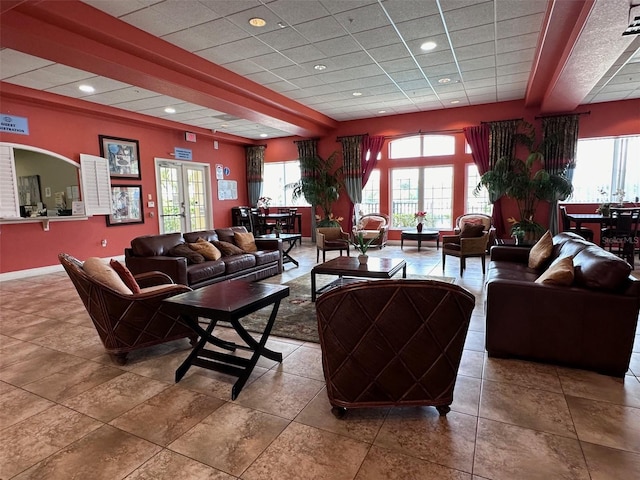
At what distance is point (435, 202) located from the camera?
833 centimetres

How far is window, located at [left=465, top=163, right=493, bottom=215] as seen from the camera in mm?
7789

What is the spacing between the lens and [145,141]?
7777mm

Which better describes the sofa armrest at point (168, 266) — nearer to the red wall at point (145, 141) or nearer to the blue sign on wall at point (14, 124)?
the red wall at point (145, 141)

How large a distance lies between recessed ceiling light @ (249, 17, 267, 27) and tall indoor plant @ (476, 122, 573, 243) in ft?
16.9

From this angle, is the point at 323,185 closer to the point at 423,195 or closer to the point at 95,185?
the point at 423,195

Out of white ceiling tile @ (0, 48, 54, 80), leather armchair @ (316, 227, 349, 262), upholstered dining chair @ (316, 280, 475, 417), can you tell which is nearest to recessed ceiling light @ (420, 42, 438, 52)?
leather armchair @ (316, 227, 349, 262)

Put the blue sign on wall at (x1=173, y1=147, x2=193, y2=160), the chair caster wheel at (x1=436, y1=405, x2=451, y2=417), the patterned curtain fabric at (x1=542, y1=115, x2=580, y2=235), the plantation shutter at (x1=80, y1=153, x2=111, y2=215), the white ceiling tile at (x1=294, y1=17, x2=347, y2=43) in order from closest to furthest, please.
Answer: the chair caster wheel at (x1=436, y1=405, x2=451, y2=417) < the white ceiling tile at (x1=294, y1=17, x2=347, y2=43) < the plantation shutter at (x1=80, y1=153, x2=111, y2=215) < the patterned curtain fabric at (x1=542, y1=115, x2=580, y2=235) < the blue sign on wall at (x1=173, y1=147, x2=193, y2=160)

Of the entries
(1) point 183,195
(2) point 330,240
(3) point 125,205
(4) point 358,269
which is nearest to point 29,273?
(3) point 125,205

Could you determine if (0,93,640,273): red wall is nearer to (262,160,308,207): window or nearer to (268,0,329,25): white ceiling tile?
(262,160,308,207): window

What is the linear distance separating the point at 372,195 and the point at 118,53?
623 centimetres

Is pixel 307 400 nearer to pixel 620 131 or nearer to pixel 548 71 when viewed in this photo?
pixel 548 71

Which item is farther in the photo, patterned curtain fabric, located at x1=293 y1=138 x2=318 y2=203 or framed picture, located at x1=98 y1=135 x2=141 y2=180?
patterned curtain fabric, located at x1=293 y1=138 x2=318 y2=203

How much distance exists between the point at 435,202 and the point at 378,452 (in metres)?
7.26

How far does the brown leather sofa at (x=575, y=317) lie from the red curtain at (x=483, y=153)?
496 cm
